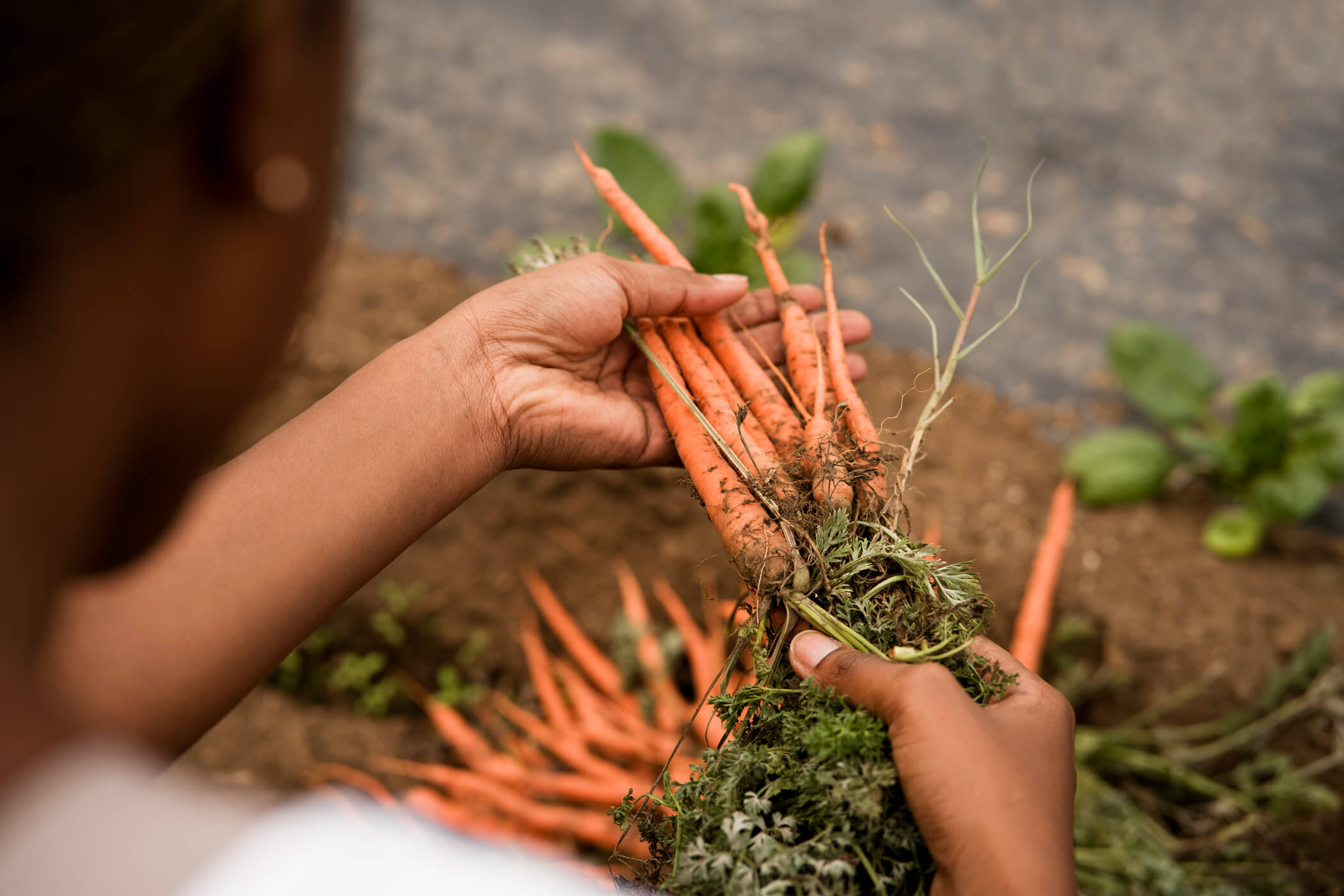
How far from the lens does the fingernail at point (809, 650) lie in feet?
4.45

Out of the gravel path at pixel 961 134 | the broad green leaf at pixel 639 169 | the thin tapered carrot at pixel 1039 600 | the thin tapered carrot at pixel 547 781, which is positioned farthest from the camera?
the gravel path at pixel 961 134

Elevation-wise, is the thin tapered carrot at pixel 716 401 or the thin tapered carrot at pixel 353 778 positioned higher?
the thin tapered carrot at pixel 716 401

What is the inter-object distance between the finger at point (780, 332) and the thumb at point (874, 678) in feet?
2.80

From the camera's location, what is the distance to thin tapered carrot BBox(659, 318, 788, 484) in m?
1.63

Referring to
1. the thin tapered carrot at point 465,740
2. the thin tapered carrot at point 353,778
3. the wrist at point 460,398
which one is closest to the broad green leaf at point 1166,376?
the wrist at point 460,398

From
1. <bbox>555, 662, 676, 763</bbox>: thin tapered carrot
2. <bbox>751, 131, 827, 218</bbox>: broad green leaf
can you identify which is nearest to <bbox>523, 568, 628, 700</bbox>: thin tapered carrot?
<bbox>555, 662, 676, 763</bbox>: thin tapered carrot

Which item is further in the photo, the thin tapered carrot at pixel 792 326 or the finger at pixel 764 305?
the finger at pixel 764 305

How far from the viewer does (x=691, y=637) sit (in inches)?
101

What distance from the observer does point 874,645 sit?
137 centimetres

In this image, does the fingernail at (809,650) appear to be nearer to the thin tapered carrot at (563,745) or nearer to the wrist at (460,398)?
the wrist at (460,398)

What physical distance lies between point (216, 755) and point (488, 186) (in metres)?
2.53

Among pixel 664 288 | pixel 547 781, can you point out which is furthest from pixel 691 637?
pixel 664 288

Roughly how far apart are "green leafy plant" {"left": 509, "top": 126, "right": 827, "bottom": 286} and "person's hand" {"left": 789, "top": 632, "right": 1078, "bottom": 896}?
5.92 feet

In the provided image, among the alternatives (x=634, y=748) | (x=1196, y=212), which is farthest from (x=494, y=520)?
(x=1196, y=212)
